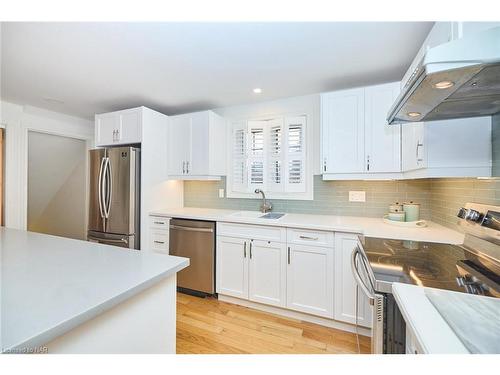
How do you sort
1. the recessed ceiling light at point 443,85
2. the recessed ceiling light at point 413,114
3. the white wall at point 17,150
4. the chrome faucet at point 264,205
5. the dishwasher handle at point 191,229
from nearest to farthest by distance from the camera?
the recessed ceiling light at point 443,85 → the recessed ceiling light at point 413,114 → the dishwasher handle at point 191,229 → the chrome faucet at point 264,205 → the white wall at point 17,150

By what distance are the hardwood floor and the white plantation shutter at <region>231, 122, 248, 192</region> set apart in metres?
1.43

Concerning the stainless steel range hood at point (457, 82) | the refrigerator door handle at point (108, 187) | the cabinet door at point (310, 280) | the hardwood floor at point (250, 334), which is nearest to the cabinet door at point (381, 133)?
the stainless steel range hood at point (457, 82)

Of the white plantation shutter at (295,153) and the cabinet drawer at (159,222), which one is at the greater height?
the white plantation shutter at (295,153)

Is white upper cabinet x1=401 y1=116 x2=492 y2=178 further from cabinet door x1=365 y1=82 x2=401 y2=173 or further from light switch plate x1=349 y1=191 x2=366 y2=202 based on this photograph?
light switch plate x1=349 y1=191 x2=366 y2=202

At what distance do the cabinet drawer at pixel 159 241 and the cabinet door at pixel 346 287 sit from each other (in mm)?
1877

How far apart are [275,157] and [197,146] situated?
3.21ft

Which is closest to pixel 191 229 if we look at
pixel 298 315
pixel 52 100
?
pixel 298 315

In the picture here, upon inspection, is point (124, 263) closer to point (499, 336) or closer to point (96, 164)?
point (499, 336)

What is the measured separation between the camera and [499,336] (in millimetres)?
620

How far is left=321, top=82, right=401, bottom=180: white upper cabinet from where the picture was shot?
6.77 feet

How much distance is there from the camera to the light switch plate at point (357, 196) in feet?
7.92

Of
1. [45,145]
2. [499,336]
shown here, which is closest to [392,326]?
[499,336]

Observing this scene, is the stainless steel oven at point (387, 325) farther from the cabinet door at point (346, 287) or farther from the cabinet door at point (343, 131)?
the cabinet door at point (343, 131)
